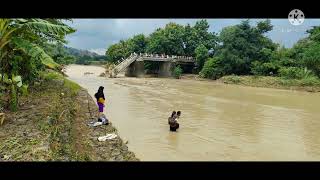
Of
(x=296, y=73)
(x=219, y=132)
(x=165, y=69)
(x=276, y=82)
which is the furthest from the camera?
(x=165, y=69)

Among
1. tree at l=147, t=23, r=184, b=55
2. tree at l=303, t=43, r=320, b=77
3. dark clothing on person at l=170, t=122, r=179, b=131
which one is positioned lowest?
dark clothing on person at l=170, t=122, r=179, b=131

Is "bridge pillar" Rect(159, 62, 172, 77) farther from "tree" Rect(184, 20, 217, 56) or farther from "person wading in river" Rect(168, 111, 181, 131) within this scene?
"person wading in river" Rect(168, 111, 181, 131)

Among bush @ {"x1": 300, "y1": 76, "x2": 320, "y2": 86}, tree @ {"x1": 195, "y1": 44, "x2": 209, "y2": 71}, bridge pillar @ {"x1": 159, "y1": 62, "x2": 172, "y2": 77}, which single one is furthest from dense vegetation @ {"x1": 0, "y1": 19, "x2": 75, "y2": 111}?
bridge pillar @ {"x1": 159, "y1": 62, "x2": 172, "y2": 77}

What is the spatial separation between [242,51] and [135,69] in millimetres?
10073

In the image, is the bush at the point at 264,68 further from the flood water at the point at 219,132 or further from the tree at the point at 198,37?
the flood water at the point at 219,132

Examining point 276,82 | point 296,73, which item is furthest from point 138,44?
point 296,73

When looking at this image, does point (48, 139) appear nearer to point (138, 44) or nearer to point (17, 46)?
point (17, 46)

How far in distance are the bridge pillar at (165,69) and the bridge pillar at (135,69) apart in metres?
2.06

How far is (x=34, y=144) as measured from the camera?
500cm

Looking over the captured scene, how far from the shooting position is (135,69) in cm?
3828

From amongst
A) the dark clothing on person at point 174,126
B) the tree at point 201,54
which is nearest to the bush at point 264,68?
the tree at point 201,54

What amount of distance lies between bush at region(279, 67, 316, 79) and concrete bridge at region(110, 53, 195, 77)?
38.9 feet

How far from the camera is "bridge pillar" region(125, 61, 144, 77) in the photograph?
3791 centimetres
